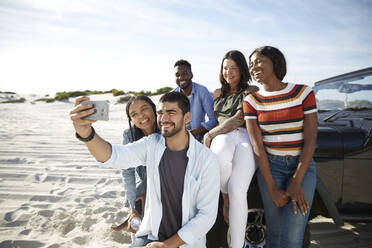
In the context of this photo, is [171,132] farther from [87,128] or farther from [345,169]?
[345,169]

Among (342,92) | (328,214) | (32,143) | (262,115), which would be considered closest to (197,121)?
(262,115)

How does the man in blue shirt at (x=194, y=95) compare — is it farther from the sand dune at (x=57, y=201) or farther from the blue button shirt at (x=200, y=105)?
the sand dune at (x=57, y=201)

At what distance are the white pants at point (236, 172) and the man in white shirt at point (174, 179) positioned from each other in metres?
0.20

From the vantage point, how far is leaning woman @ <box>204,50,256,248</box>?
1.95 metres

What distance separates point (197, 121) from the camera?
3.32 metres

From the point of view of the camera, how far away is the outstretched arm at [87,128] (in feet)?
5.07

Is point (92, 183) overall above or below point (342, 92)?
below

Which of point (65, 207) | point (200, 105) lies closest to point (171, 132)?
point (200, 105)

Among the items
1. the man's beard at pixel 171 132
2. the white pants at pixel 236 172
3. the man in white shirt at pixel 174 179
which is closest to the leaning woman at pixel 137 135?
the man in white shirt at pixel 174 179

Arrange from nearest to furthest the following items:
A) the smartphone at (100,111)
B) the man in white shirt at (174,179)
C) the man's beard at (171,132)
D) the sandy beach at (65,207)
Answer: the smartphone at (100,111) < the man in white shirt at (174,179) < the man's beard at (171,132) < the sandy beach at (65,207)

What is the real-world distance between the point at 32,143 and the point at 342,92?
8.83m

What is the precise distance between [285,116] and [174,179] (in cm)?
104

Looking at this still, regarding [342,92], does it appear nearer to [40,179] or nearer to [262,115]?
[262,115]

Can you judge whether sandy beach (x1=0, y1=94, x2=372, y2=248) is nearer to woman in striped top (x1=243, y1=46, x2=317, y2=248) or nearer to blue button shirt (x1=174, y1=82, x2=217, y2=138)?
woman in striped top (x1=243, y1=46, x2=317, y2=248)
